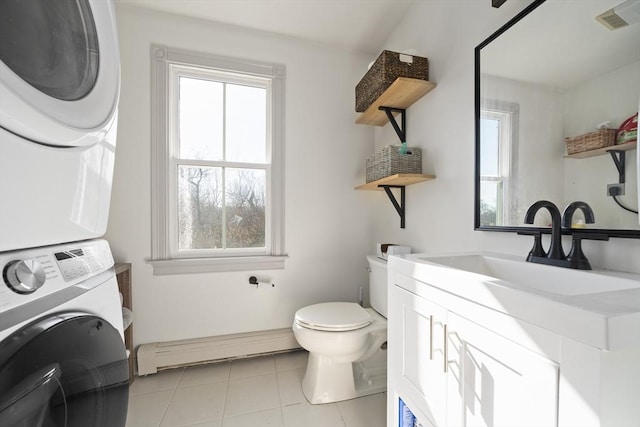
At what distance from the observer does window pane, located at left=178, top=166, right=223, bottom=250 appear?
176cm

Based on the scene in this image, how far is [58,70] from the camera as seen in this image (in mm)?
551

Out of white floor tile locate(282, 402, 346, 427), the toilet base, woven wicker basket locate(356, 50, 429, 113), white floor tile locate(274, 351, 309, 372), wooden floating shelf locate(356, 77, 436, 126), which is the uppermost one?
woven wicker basket locate(356, 50, 429, 113)

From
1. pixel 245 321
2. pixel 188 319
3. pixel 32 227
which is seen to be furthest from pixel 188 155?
pixel 32 227

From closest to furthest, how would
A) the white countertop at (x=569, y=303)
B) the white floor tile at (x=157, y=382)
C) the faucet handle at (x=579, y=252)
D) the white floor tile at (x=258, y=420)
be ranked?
the white countertop at (x=569, y=303) → the faucet handle at (x=579, y=252) → the white floor tile at (x=258, y=420) → the white floor tile at (x=157, y=382)

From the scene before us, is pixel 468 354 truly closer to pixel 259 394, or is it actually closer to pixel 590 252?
pixel 590 252

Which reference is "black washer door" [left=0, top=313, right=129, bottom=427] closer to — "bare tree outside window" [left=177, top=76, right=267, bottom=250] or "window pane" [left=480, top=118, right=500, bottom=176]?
"bare tree outside window" [left=177, top=76, right=267, bottom=250]

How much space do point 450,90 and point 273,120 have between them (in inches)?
46.4

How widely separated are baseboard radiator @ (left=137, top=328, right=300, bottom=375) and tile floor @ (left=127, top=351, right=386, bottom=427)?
0.07 m

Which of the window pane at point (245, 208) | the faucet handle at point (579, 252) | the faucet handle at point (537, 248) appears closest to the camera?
the faucet handle at point (579, 252)

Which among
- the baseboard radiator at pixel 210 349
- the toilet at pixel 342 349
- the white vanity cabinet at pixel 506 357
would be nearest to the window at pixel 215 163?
the baseboard radiator at pixel 210 349

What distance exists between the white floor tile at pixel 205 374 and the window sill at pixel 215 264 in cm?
65

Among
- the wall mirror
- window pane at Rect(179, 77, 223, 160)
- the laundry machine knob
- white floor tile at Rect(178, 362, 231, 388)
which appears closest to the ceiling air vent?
the wall mirror

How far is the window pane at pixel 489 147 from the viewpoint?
38.7 inches

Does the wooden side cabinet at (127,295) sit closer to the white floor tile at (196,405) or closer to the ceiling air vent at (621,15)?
the white floor tile at (196,405)
